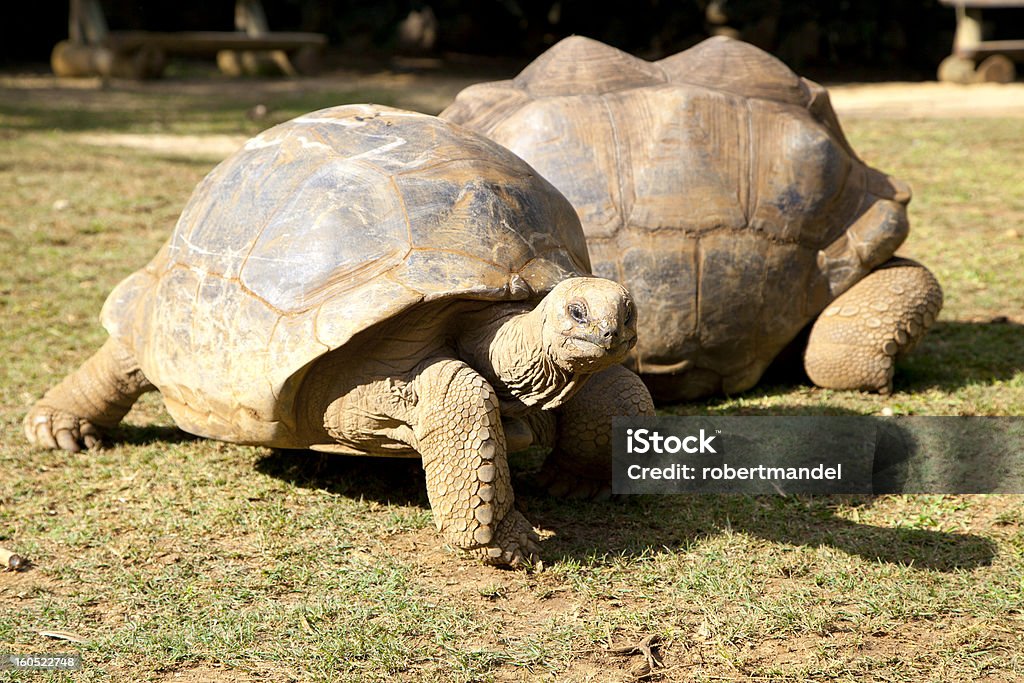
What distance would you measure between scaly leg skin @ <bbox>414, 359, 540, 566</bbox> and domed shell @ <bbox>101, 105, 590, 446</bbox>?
24 centimetres

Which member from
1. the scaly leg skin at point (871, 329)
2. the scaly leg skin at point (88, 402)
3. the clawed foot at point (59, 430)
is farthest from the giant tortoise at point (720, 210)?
the clawed foot at point (59, 430)

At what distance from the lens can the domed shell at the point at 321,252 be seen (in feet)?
9.86

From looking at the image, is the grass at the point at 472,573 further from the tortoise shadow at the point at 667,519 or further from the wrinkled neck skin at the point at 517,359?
the wrinkled neck skin at the point at 517,359

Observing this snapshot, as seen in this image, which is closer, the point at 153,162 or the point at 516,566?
the point at 516,566

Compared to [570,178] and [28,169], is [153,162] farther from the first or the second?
[570,178]

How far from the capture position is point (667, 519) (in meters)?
3.33

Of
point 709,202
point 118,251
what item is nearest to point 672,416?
point 709,202

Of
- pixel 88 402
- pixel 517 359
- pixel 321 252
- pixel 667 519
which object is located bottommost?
pixel 667 519

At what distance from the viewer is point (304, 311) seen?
301cm

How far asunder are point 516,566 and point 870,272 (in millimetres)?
2214

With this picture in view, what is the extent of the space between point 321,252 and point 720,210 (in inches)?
65.6

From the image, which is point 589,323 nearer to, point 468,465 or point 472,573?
point 468,465

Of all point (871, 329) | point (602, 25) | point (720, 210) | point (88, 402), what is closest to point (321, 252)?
point (88, 402)

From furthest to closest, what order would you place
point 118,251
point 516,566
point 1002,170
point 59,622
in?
point 1002,170 < point 118,251 < point 516,566 < point 59,622
